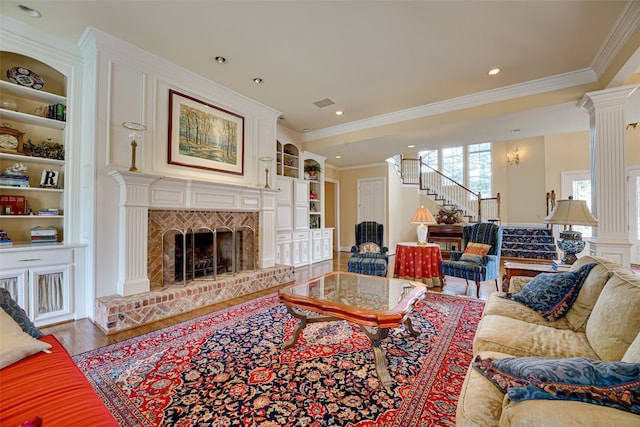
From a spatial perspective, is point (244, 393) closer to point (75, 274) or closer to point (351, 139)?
point (75, 274)

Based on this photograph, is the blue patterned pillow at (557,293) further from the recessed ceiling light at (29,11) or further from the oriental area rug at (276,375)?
the recessed ceiling light at (29,11)

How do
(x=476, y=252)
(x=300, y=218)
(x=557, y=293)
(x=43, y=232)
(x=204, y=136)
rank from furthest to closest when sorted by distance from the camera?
(x=300, y=218)
(x=476, y=252)
(x=204, y=136)
(x=43, y=232)
(x=557, y=293)

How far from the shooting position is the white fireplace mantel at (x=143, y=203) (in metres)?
2.93

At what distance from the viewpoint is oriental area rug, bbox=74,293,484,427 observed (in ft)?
5.00

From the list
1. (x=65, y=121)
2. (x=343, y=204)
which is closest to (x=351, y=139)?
(x=343, y=204)

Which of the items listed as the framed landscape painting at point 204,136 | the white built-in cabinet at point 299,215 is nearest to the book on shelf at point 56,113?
the framed landscape painting at point 204,136

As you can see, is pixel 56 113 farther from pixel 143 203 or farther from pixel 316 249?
pixel 316 249

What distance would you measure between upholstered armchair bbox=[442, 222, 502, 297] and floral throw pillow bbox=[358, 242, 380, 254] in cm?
106

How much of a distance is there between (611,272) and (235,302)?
11.6 ft

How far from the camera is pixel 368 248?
4613mm

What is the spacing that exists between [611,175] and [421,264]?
2.48m

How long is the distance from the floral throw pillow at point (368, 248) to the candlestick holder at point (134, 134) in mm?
3408

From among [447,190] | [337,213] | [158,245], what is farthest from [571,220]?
[447,190]

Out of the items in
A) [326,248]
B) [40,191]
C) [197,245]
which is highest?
[40,191]
